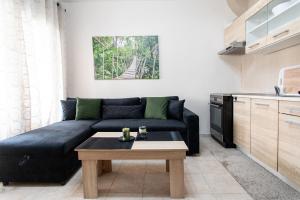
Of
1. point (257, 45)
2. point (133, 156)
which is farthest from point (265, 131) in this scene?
point (133, 156)

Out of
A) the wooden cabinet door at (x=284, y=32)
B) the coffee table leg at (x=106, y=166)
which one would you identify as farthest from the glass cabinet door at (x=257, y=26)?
the coffee table leg at (x=106, y=166)

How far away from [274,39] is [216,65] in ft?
5.63

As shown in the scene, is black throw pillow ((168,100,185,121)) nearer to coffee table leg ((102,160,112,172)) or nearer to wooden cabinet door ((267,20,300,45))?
coffee table leg ((102,160,112,172))

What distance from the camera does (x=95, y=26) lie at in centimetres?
422

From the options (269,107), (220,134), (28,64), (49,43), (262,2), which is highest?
(262,2)

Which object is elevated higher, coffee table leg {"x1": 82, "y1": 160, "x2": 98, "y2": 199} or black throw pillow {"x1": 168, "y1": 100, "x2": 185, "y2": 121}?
black throw pillow {"x1": 168, "y1": 100, "x2": 185, "y2": 121}

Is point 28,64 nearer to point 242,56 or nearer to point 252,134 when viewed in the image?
point 252,134

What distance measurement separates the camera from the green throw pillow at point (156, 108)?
3.61 m

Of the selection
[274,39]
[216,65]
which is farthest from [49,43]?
[274,39]

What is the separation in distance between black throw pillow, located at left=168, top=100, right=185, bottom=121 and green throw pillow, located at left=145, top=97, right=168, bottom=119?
92mm

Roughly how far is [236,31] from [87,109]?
285cm

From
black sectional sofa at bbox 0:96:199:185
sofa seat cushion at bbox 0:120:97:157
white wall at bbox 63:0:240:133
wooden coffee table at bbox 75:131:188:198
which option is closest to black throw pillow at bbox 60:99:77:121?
white wall at bbox 63:0:240:133

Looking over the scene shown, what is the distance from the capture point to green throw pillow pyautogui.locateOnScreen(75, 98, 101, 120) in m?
3.65

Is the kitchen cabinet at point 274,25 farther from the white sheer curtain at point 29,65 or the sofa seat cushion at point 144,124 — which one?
the white sheer curtain at point 29,65
